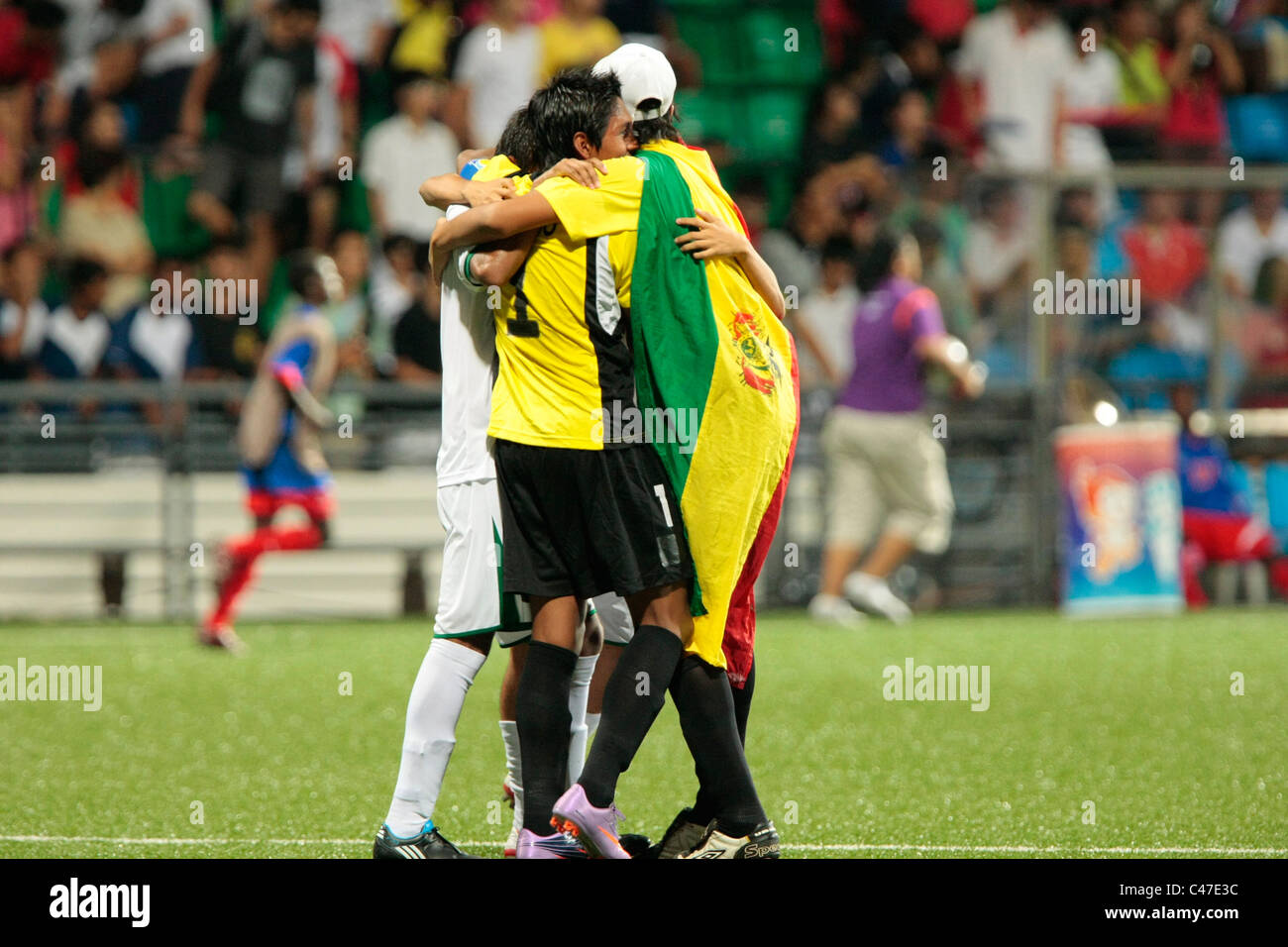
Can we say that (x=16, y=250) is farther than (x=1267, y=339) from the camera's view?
Yes

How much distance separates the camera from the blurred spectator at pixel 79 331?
561 inches

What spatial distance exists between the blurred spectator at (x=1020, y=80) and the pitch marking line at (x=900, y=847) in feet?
37.2

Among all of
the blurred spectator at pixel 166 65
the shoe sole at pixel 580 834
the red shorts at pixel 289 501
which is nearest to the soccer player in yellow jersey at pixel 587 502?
the shoe sole at pixel 580 834

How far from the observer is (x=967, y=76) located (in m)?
16.5

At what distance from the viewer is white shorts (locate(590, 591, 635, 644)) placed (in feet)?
17.7

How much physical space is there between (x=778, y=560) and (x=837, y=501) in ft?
3.71

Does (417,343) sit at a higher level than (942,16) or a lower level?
lower

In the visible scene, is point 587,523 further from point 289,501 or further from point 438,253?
point 289,501

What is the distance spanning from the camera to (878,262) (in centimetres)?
1270

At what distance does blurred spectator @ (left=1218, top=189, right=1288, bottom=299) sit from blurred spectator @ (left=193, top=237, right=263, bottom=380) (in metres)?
7.54

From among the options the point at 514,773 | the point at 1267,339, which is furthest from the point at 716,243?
the point at 1267,339

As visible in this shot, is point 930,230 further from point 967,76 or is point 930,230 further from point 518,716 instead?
point 518,716

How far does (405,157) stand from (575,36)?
1.95m
